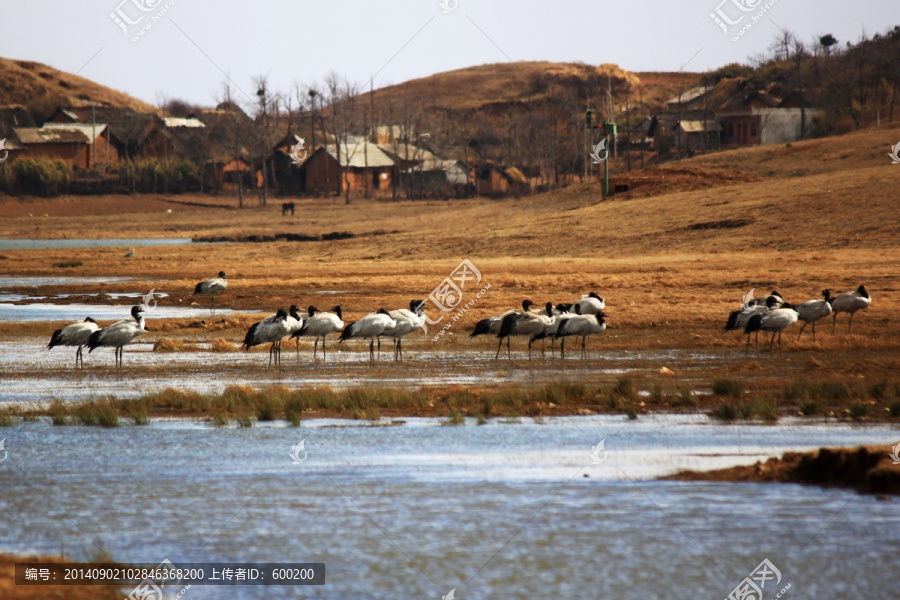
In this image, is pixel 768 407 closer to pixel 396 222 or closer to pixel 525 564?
pixel 525 564

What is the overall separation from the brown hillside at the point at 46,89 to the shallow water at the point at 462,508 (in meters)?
144

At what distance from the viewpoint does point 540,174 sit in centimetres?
10894

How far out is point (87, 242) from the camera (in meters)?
62.8

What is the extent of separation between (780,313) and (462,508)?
10361mm

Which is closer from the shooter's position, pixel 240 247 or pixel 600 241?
pixel 600 241

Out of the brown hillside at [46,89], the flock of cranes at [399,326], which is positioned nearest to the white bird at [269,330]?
the flock of cranes at [399,326]

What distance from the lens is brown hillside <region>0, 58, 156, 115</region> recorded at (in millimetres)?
152375

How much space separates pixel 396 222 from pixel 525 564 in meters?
58.3

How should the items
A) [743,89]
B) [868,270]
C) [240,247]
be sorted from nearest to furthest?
[868,270] < [240,247] < [743,89]

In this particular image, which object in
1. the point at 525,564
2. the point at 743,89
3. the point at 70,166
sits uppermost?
the point at 743,89

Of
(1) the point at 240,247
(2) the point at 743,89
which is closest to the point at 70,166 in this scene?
(1) the point at 240,247

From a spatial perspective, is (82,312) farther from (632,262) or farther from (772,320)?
(632,262)

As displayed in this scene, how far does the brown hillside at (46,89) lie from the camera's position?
152375mm

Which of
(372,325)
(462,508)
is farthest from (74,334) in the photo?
(462,508)
